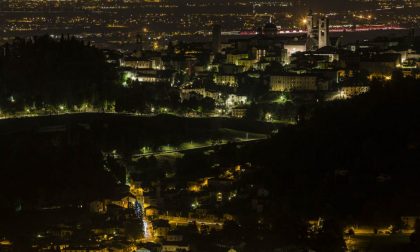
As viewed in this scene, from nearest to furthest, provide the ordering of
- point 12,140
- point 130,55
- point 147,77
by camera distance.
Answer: point 12,140 → point 147,77 → point 130,55

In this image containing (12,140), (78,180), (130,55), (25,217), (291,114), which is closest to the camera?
(25,217)

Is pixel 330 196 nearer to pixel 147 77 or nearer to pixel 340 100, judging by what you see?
pixel 340 100

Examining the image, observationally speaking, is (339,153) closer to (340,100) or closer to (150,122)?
(340,100)

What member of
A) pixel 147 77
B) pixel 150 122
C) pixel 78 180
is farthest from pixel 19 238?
pixel 147 77

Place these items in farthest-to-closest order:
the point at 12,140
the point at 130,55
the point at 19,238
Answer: the point at 130,55
the point at 12,140
the point at 19,238

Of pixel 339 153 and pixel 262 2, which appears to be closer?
pixel 339 153

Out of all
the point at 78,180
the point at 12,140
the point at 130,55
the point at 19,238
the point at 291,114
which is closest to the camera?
the point at 19,238

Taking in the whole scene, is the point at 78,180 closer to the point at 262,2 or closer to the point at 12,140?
the point at 12,140

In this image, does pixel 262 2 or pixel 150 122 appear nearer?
pixel 150 122

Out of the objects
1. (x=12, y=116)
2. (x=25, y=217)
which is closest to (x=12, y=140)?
(x=12, y=116)
